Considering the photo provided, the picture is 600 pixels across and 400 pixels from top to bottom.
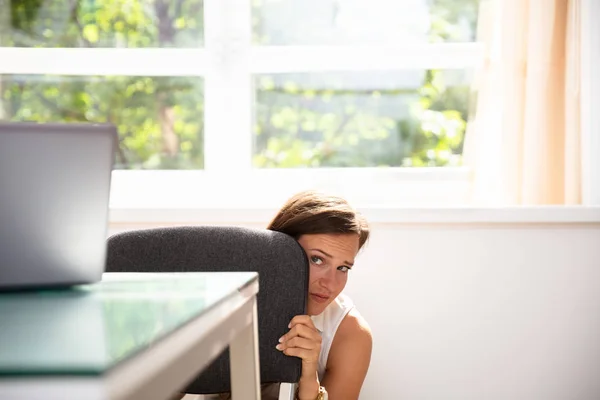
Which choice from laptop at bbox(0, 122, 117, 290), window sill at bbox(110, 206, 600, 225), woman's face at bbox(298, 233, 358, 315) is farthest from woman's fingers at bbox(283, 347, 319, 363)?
window sill at bbox(110, 206, 600, 225)

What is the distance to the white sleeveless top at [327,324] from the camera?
1888mm

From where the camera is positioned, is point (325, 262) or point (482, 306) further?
point (482, 306)

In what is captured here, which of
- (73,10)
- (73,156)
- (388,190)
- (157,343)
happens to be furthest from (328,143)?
(157,343)

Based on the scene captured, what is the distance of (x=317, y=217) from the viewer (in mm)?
1764

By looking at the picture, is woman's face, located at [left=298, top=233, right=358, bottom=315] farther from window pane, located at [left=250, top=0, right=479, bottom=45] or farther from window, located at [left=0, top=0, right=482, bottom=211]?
window pane, located at [left=250, top=0, right=479, bottom=45]

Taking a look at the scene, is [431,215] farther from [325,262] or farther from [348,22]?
[348,22]

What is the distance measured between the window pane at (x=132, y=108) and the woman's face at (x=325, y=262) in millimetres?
1099

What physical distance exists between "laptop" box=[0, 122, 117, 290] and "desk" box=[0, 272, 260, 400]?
0.02 metres

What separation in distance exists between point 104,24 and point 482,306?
168cm

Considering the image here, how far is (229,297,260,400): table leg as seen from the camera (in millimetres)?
896

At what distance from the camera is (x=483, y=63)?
2570 mm

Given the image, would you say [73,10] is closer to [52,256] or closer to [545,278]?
[545,278]

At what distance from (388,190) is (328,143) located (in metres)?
0.28

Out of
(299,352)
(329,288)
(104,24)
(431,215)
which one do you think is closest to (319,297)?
(329,288)
